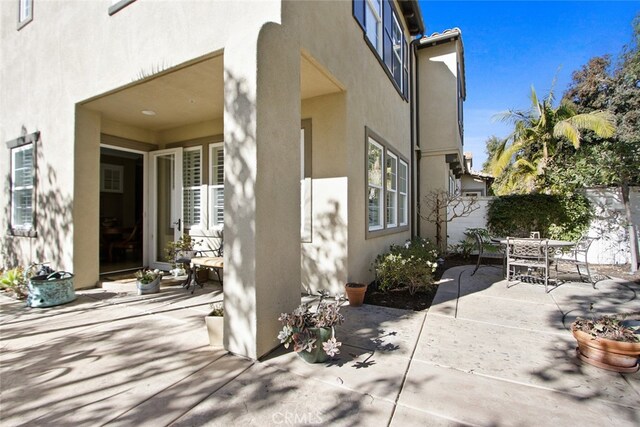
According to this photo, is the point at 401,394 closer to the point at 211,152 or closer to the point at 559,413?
the point at 559,413

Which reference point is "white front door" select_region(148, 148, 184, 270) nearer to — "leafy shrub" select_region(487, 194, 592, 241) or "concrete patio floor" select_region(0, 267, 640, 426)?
"concrete patio floor" select_region(0, 267, 640, 426)

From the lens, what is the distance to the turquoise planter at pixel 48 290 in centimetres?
461

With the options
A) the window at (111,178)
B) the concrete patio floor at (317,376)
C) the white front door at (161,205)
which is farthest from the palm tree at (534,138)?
the window at (111,178)

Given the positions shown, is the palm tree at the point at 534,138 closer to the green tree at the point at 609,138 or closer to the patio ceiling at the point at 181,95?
the green tree at the point at 609,138

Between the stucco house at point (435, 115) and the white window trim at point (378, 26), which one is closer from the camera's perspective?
the white window trim at point (378, 26)

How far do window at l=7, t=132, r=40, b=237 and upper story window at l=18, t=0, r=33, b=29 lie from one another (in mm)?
2481

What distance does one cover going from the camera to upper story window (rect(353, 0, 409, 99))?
19.5 feet

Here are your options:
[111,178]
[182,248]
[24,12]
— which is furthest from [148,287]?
[24,12]

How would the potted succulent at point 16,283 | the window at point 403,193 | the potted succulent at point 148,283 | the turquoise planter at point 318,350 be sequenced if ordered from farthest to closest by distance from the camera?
the window at point 403,193
the potted succulent at point 148,283
the potted succulent at point 16,283
the turquoise planter at point 318,350

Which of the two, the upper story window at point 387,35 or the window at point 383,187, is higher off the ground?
the upper story window at point 387,35

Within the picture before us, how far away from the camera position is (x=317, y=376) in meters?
2.73

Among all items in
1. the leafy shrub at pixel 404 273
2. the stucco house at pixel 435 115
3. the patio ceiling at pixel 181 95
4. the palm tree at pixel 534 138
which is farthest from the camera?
the palm tree at pixel 534 138

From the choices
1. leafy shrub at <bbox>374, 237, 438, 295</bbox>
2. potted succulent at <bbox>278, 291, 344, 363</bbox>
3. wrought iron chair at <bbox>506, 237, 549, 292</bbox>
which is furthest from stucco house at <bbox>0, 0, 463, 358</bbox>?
wrought iron chair at <bbox>506, 237, 549, 292</bbox>

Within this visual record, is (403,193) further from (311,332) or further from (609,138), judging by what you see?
(609,138)
